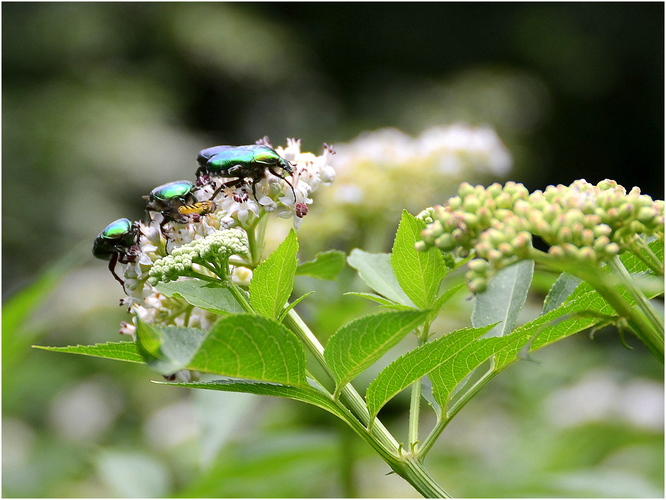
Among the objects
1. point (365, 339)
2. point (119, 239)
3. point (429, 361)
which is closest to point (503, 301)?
point (429, 361)

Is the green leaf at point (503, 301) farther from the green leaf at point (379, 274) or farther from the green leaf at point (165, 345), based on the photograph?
the green leaf at point (165, 345)

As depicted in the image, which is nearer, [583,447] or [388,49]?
[583,447]

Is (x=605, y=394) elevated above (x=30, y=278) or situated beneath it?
situated beneath

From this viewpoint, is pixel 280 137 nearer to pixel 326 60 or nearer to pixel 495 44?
pixel 326 60

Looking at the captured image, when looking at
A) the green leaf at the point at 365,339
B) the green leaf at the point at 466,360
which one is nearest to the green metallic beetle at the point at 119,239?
the green leaf at the point at 365,339

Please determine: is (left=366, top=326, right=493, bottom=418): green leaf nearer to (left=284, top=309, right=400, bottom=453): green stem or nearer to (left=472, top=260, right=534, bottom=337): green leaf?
(left=284, top=309, right=400, bottom=453): green stem

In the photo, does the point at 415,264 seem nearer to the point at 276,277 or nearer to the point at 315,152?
the point at 276,277

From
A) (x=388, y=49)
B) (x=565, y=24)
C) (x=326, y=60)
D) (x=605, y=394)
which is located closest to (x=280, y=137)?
(x=326, y=60)
